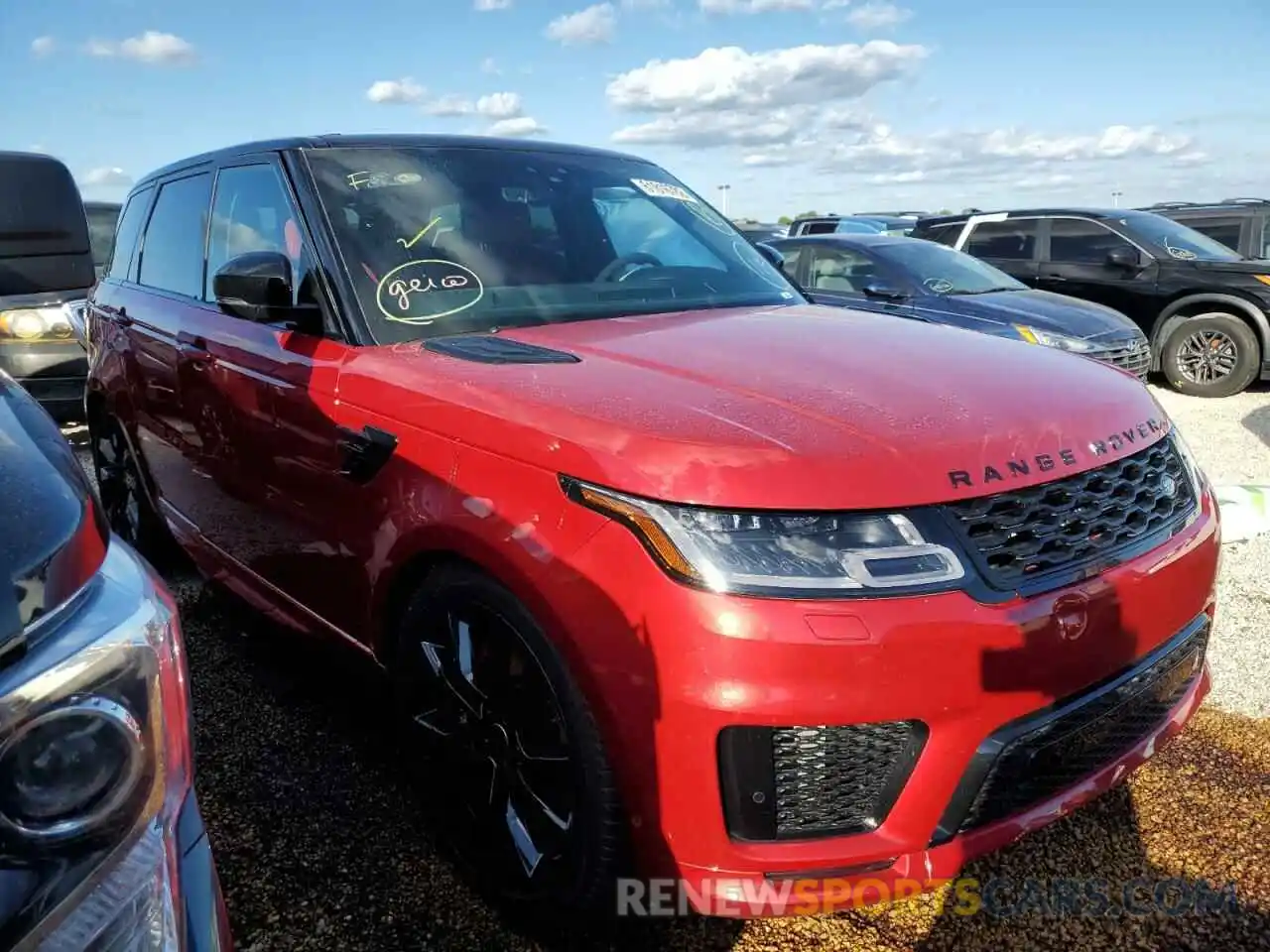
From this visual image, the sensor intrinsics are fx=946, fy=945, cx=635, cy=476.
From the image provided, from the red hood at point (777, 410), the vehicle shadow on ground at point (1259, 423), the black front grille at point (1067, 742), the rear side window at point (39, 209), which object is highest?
the rear side window at point (39, 209)

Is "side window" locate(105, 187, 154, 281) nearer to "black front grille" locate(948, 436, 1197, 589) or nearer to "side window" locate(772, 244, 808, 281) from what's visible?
"black front grille" locate(948, 436, 1197, 589)

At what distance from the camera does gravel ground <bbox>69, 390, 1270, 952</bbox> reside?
2107 millimetres

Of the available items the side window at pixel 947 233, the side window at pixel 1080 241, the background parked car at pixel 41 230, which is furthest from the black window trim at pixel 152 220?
the side window at pixel 1080 241

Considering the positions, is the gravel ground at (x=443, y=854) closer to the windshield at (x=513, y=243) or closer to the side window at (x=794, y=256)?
the windshield at (x=513, y=243)

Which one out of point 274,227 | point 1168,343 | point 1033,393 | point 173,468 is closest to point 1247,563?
point 1033,393

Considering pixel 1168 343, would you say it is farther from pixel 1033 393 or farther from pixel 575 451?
pixel 575 451

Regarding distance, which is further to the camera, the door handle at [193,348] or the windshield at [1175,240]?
the windshield at [1175,240]

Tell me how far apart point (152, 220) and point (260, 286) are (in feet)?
6.44

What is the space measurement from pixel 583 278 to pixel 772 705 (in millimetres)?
1691

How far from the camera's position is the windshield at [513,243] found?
2619 mm

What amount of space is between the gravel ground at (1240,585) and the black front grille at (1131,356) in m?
0.60

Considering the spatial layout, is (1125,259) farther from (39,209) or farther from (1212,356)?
(39,209)

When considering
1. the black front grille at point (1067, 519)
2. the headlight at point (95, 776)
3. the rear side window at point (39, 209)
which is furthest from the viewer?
the rear side window at point (39, 209)

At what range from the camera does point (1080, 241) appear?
10227 millimetres
